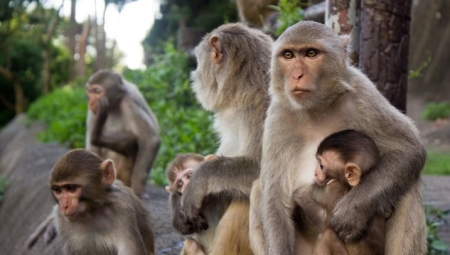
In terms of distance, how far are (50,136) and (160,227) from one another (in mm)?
9640

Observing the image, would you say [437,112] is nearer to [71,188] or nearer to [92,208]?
[92,208]

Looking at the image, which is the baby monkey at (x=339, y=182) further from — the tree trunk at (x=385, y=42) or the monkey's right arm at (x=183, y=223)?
the tree trunk at (x=385, y=42)

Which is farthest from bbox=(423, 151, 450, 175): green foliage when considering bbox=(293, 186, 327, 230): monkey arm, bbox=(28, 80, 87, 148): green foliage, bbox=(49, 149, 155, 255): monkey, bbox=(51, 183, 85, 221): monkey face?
bbox=(293, 186, 327, 230): monkey arm

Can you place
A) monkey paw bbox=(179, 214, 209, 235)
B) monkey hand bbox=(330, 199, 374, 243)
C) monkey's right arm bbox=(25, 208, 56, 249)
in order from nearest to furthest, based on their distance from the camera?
monkey hand bbox=(330, 199, 374, 243) < monkey paw bbox=(179, 214, 209, 235) < monkey's right arm bbox=(25, 208, 56, 249)

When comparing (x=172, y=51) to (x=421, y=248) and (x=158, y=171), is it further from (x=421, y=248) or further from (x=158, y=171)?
(x=421, y=248)

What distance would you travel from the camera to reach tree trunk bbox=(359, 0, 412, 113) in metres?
5.04

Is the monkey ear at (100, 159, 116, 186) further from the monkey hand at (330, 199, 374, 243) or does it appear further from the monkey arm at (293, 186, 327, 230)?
the monkey hand at (330, 199, 374, 243)

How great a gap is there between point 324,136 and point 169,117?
8877 millimetres

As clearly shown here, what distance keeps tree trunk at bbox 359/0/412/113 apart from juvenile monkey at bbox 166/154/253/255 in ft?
4.78

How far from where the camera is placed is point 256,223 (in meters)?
4.07

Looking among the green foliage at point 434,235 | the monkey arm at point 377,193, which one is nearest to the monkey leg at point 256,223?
the monkey arm at point 377,193

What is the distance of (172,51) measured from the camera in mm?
15234

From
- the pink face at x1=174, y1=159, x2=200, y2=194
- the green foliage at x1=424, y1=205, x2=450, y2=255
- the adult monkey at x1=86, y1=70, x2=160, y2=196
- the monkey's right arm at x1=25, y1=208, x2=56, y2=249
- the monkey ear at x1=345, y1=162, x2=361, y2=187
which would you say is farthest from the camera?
the adult monkey at x1=86, y1=70, x2=160, y2=196

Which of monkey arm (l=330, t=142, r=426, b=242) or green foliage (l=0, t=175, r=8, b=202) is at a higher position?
monkey arm (l=330, t=142, r=426, b=242)
